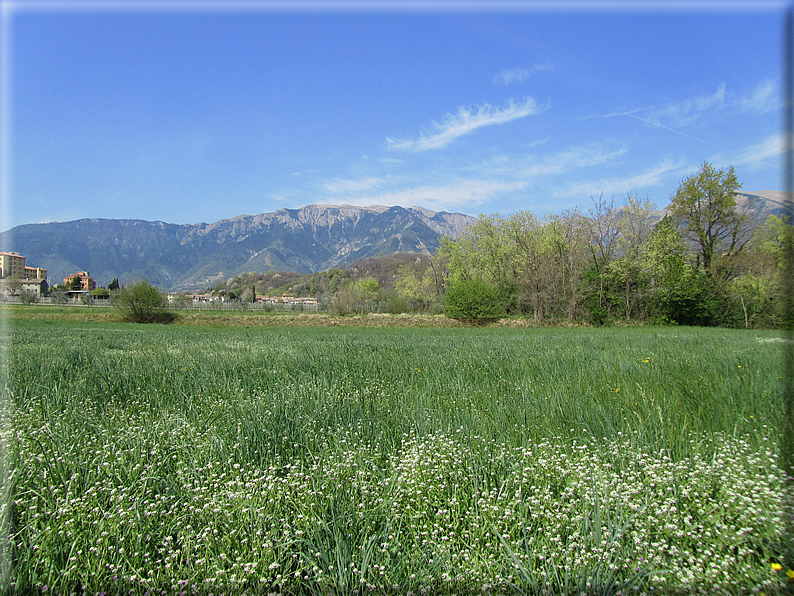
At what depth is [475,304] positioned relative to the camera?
130ft

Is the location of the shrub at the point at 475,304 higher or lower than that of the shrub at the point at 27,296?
lower

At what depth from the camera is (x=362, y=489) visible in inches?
95.9

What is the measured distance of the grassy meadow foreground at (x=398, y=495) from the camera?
6.32 ft

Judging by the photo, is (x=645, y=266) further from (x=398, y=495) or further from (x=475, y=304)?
(x=398, y=495)

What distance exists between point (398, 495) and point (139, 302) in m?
53.0

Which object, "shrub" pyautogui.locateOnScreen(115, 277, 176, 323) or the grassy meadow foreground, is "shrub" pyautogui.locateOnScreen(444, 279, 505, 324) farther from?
"shrub" pyautogui.locateOnScreen(115, 277, 176, 323)

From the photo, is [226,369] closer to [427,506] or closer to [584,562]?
[427,506]

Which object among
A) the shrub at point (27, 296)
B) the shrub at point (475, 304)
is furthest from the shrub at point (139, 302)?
the shrub at point (475, 304)

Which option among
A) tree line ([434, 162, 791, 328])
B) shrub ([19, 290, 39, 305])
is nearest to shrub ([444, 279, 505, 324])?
tree line ([434, 162, 791, 328])

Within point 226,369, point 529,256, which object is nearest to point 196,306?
point 529,256

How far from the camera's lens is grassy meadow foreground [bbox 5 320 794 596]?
1.93 meters

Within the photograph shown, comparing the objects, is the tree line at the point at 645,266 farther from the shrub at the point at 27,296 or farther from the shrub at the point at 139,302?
the shrub at the point at 139,302

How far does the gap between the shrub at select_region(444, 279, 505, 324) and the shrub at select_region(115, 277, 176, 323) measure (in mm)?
Answer: 36499

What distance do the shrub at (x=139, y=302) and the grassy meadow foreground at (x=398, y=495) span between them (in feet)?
159
